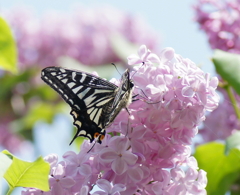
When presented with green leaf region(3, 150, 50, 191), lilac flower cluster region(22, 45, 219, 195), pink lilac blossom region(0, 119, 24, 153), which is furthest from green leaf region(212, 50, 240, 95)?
pink lilac blossom region(0, 119, 24, 153)

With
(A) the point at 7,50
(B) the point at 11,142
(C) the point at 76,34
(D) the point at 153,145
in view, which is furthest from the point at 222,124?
(C) the point at 76,34

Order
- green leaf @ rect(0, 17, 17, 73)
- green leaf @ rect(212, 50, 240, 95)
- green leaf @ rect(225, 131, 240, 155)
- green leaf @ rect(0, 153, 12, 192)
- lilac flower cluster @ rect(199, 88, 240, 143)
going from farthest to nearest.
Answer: lilac flower cluster @ rect(199, 88, 240, 143)
green leaf @ rect(0, 17, 17, 73)
green leaf @ rect(212, 50, 240, 95)
green leaf @ rect(225, 131, 240, 155)
green leaf @ rect(0, 153, 12, 192)

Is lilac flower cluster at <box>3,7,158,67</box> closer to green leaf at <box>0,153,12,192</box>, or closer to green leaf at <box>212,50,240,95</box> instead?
green leaf at <box>212,50,240,95</box>

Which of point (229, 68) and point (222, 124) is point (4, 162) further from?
point (222, 124)

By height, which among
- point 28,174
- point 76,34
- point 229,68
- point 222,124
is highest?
point 229,68

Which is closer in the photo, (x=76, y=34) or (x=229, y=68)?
(x=229, y=68)
